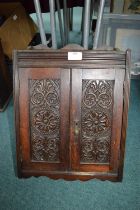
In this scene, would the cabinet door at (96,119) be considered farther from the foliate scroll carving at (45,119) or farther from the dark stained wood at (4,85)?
the dark stained wood at (4,85)

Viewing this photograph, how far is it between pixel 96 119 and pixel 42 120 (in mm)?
252

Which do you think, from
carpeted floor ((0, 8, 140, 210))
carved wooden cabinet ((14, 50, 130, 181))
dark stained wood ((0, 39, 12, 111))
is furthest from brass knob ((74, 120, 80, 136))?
dark stained wood ((0, 39, 12, 111))

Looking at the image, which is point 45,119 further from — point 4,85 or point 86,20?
point 4,85

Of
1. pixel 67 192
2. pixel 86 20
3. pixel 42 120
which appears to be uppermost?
pixel 86 20

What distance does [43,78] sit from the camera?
1269 mm

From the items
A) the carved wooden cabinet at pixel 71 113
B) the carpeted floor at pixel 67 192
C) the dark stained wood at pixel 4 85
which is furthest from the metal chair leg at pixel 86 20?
the dark stained wood at pixel 4 85

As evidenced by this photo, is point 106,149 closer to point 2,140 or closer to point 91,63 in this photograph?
point 91,63

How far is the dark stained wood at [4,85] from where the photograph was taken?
2.16 metres

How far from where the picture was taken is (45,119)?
4.38ft

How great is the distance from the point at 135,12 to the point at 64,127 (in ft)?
5.33

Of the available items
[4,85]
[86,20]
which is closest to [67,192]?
[86,20]

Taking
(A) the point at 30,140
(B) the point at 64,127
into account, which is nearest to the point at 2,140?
(A) the point at 30,140

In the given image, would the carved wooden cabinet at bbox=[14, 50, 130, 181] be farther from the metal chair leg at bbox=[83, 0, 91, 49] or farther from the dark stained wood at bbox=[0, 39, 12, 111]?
the dark stained wood at bbox=[0, 39, 12, 111]

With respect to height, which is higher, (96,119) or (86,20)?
(86,20)
